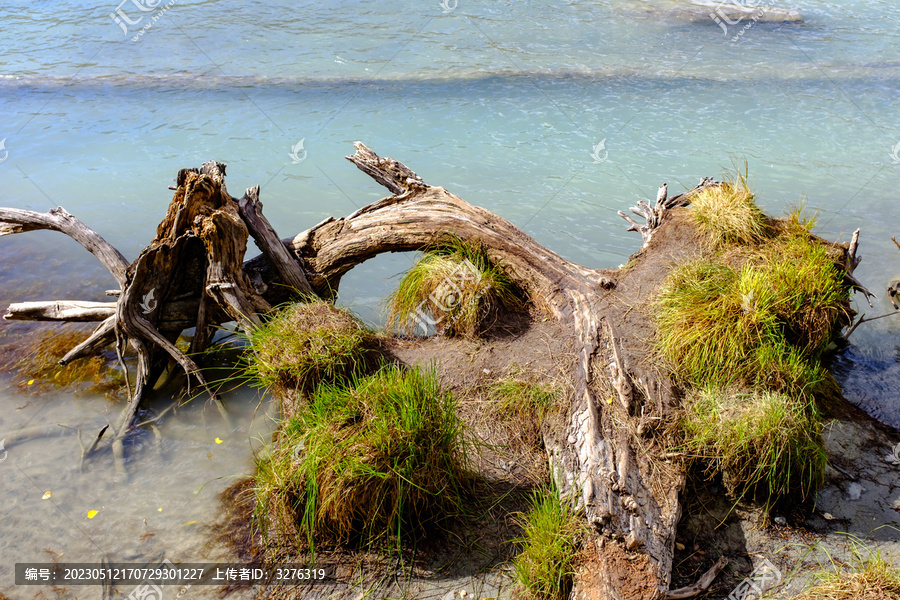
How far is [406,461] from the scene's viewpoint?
3.46 m

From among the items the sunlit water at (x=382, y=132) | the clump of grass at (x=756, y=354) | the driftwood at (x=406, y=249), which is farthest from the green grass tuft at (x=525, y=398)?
the sunlit water at (x=382, y=132)

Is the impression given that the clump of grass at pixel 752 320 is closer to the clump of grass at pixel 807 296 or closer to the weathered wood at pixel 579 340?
the clump of grass at pixel 807 296

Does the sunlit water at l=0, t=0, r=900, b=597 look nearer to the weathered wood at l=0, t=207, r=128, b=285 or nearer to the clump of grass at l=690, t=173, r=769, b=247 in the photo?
the weathered wood at l=0, t=207, r=128, b=285

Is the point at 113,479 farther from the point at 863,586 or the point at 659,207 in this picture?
the point at 659,207

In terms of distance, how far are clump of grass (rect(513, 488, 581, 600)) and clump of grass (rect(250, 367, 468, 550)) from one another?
49cm

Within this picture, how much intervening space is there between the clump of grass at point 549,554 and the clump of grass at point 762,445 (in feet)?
3.38

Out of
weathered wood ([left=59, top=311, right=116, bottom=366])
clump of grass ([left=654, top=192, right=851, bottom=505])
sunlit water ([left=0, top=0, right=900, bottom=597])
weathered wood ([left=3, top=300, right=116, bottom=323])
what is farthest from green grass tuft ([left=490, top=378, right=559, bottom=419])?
weathered wood ([left=3, top=300, right=116, bottom=323])

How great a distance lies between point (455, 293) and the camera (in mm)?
5004

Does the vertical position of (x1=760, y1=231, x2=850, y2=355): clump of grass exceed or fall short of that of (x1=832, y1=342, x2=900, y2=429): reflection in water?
it exceeds it

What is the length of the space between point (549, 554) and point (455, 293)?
88.9 inches

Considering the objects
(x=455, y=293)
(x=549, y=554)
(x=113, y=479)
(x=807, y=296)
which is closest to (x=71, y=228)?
(x=113, y=479)

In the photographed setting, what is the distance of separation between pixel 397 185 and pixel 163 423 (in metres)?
2.65

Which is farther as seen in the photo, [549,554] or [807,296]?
[807,296]

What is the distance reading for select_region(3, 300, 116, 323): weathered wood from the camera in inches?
205
